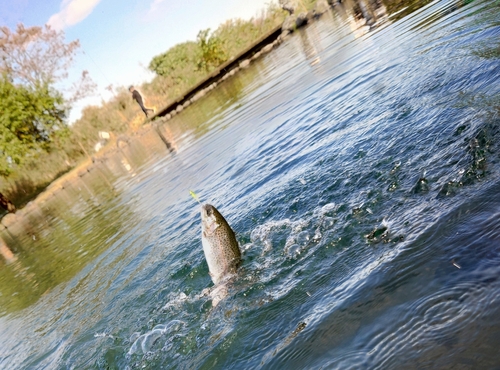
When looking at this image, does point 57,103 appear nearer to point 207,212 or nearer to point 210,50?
point 210,50

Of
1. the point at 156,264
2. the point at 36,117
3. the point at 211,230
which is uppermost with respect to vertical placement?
the point at 36,117

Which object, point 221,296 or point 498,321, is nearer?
point 498,321

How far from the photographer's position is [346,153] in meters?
5.58

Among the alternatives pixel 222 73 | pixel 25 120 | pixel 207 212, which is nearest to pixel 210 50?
pixel 222 73

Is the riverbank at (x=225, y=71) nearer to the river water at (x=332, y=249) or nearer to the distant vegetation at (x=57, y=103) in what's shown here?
the distant vegetation at (x=57, y=103)

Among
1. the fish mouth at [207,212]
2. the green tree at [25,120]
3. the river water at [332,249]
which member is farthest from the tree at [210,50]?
the fish mouth at [207,212]

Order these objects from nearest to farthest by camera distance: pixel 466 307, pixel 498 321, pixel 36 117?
pixel 498 321
pixel 466 307
pixel 36 117

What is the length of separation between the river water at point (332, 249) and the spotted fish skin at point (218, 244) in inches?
7.3

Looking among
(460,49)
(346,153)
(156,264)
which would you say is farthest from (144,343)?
(460,49)

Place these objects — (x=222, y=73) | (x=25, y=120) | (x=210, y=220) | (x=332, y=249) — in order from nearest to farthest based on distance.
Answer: (x=332, y=249)
(x=210, y=220)
(x=25, y=120)
(x=222, y=73)

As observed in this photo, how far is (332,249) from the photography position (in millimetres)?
3674

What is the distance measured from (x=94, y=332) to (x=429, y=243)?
4.20 metres

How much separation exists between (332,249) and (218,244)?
3.84 ft

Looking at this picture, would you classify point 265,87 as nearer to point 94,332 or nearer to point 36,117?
point 94,332
